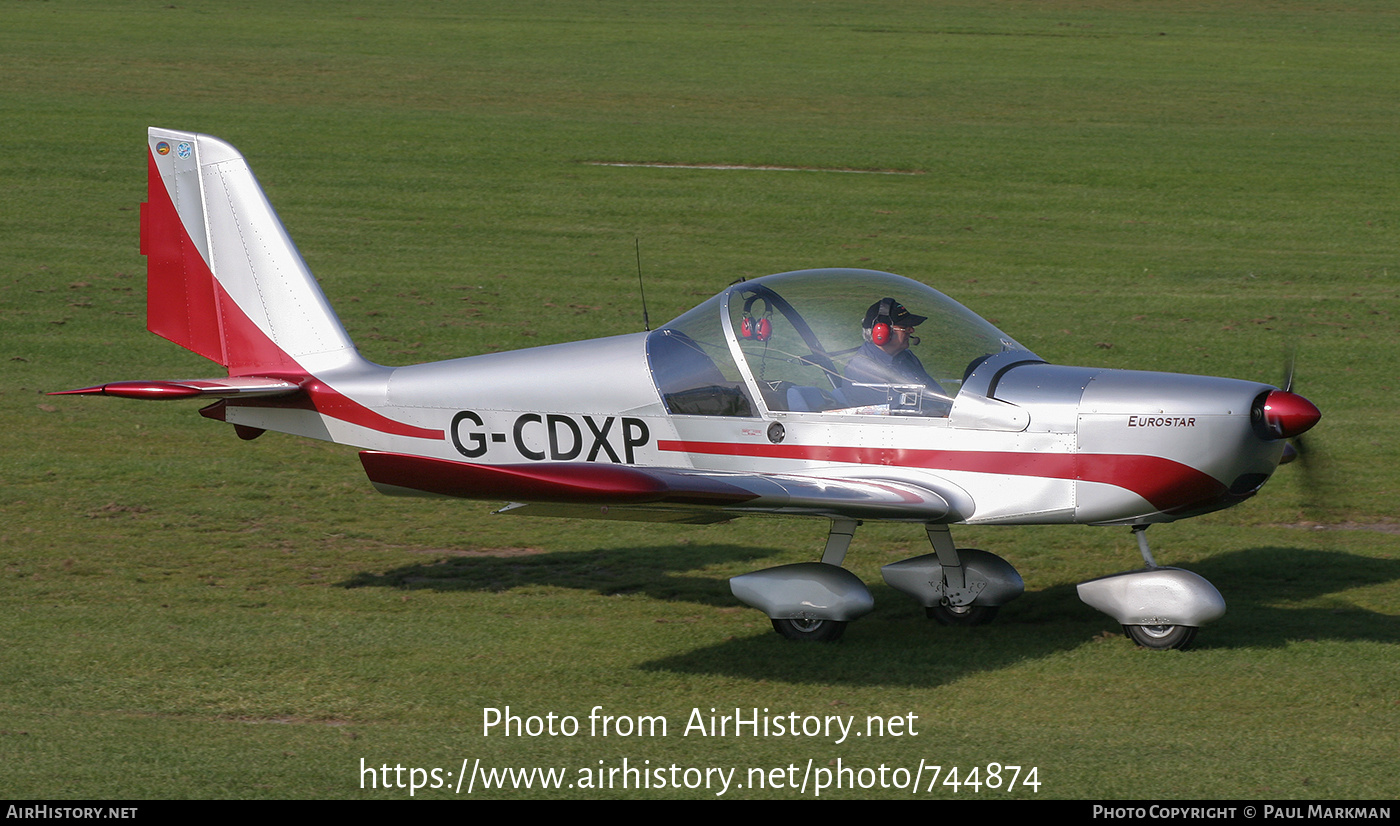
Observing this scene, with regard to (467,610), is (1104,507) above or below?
above

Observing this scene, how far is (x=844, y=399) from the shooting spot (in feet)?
27.8

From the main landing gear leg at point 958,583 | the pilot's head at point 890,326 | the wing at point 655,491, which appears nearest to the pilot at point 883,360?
the pilot's head at point 890,326

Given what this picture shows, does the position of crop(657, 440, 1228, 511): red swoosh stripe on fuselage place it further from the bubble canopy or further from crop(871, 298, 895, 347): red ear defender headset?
crop(871, 298, 895, 347): red ear defender headset

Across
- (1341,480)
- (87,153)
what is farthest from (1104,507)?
(87,153)

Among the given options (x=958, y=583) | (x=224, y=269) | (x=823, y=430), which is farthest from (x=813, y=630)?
(x=224, y=269)

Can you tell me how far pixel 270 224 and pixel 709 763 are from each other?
553 cm

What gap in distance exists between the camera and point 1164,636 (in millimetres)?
8336

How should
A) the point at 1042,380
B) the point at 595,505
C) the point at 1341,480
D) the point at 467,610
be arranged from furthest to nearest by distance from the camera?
the point at 1341,480 → the point at 467,610 → the point at 1042,380 → the point at 595,505

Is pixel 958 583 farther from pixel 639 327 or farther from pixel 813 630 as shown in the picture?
pixel 639 327

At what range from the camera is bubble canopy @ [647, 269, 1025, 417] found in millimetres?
8414

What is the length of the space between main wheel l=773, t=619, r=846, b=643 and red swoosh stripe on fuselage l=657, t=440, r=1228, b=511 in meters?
0.96

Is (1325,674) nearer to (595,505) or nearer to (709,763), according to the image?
(709,763)

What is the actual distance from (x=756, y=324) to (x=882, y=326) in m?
0.73

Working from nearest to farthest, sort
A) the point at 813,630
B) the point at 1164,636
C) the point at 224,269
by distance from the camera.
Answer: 1. the point at 1164,636
2. the point at 813,630
3. the point at 224,269
